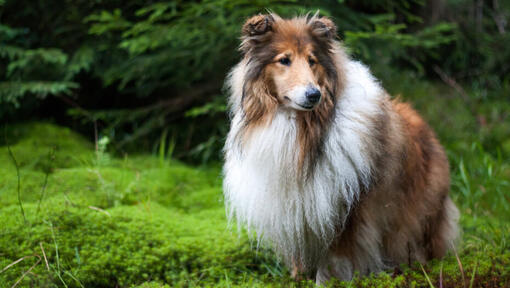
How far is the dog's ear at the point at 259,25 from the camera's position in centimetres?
273

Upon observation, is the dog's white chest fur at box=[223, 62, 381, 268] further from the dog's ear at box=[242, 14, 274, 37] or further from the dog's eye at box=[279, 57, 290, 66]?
the dog's ear at box=[242, 14, 274, 37]

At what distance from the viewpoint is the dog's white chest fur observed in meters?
2.63

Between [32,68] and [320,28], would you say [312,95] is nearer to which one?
[320,28]

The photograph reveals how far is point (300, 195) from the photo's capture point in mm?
2668

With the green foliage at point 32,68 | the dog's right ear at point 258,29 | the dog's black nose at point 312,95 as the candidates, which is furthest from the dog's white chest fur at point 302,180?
the green foliage at point 32,68

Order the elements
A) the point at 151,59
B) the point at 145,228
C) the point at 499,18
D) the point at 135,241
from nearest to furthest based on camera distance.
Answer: the point at 135,241 → the point at 145,228 → the point at 151,59 → the point at 499,18

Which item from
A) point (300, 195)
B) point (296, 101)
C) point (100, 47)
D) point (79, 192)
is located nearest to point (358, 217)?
point (300, 195)

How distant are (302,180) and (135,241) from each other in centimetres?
135

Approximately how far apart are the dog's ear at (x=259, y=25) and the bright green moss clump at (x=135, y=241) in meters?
1.57

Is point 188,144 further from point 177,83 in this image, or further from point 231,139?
point 231,139

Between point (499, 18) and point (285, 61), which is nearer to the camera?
point (285, 61)

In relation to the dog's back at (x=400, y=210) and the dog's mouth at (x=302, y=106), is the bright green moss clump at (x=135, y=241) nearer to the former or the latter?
the dog's back at (x=400, y=210)

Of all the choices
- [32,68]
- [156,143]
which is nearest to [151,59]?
[156,143]

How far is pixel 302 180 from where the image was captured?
2.65m
